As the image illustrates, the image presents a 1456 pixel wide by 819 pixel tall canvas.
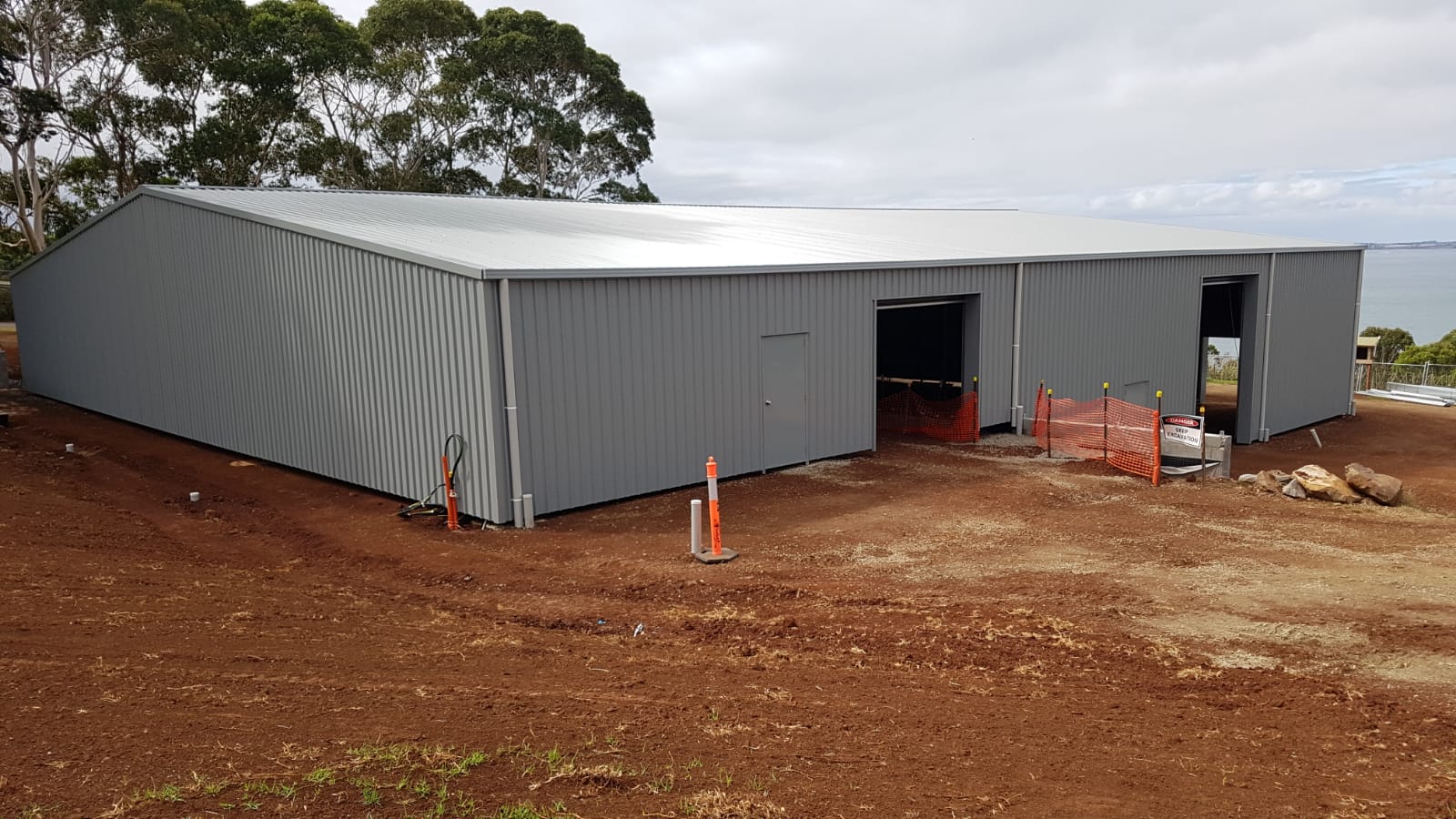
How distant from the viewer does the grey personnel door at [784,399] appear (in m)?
14.8

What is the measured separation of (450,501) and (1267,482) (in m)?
10.9

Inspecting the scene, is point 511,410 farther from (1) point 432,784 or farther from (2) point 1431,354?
(2) point 1431,354

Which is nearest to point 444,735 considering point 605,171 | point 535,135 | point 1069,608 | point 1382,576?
point 1069,608

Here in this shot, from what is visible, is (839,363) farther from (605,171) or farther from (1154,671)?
(605,171)

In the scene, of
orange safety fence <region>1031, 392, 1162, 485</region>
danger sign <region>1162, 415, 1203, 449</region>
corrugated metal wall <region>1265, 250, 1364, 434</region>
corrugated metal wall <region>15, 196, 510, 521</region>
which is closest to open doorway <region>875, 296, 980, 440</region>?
orange safety fence <region>1031, 392, 1162, 485</region>

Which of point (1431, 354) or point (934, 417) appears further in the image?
point (1431, 354)

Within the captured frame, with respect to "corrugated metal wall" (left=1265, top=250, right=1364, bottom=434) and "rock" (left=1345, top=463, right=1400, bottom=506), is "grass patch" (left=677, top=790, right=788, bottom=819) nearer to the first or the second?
"rock" (left=1345, top=463, right=1400, bottom=506)

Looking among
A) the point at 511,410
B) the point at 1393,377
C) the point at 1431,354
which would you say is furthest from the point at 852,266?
the point at 1431,354

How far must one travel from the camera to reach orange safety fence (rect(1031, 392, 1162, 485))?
49.4 ft

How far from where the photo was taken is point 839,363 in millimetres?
15883

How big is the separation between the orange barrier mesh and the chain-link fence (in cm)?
2066

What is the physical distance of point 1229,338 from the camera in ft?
86.0

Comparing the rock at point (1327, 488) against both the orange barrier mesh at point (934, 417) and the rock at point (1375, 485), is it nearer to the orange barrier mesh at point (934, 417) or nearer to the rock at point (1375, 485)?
the rock at point (1375, 485)

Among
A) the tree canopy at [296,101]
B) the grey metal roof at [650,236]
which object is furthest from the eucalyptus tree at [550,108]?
the grey metal roof at [650,236]
